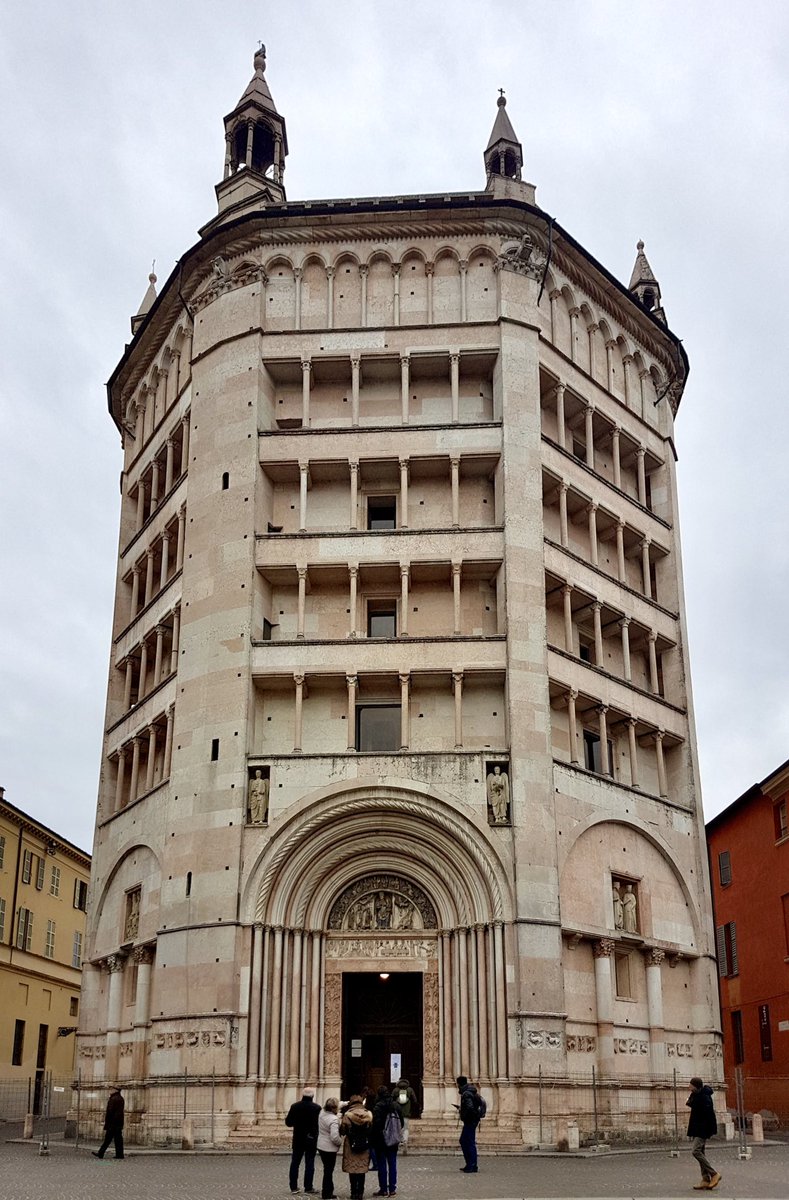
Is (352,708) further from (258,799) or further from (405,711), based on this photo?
(258,799)

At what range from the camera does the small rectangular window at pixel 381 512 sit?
40.2 metres

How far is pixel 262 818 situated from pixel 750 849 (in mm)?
25638

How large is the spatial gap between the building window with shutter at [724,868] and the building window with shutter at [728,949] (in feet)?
5.99

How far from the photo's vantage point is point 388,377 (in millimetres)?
41156

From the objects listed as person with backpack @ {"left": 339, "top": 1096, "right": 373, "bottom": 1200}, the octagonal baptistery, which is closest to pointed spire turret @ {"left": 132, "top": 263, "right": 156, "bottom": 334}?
the octagonal baptistery

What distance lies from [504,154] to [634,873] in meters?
24.8

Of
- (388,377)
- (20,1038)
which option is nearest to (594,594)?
(388,377)

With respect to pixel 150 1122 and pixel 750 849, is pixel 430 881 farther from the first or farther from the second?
pixel 750 849

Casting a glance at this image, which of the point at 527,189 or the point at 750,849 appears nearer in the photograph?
the point at 527,189

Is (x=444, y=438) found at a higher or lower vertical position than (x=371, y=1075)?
higher

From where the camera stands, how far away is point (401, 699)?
36.9 metres

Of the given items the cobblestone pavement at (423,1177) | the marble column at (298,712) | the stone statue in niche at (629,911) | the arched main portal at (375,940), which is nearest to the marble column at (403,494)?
the marble column at (298,712)

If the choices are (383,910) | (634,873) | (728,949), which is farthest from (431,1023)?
(728,949)

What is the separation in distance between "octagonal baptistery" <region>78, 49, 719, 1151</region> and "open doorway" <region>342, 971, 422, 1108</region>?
0.37 feet
